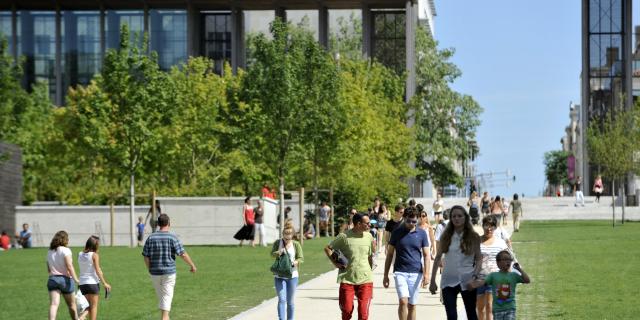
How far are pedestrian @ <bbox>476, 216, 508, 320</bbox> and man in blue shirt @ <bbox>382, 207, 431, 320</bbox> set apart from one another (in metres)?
1.07

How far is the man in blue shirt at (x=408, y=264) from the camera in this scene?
53.3ft

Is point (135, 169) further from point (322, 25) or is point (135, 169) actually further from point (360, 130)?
point (322, 25)

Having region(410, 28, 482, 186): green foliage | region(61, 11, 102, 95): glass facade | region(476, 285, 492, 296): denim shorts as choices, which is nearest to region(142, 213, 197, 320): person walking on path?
region(476, 285, 492, 296): denim shorts

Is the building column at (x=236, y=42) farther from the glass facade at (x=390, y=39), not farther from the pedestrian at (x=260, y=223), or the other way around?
the pedestrian at (x=260, y=223)

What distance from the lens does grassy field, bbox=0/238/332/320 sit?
21.9 m

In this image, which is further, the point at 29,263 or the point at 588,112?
the point at 588,112

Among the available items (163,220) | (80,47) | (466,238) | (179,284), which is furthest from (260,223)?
(80,47)

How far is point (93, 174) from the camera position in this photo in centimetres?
6122

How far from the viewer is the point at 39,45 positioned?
105 m

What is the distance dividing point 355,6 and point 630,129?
31.4 m

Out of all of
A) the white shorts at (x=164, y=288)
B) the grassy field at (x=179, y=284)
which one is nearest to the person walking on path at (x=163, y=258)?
the white shorts at (x=164, y=288)

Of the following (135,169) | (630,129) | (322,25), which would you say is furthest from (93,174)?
(322,25)

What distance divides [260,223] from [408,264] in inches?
1218

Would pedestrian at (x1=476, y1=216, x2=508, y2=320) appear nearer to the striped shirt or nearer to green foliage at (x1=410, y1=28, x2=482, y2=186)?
the striped shirt
